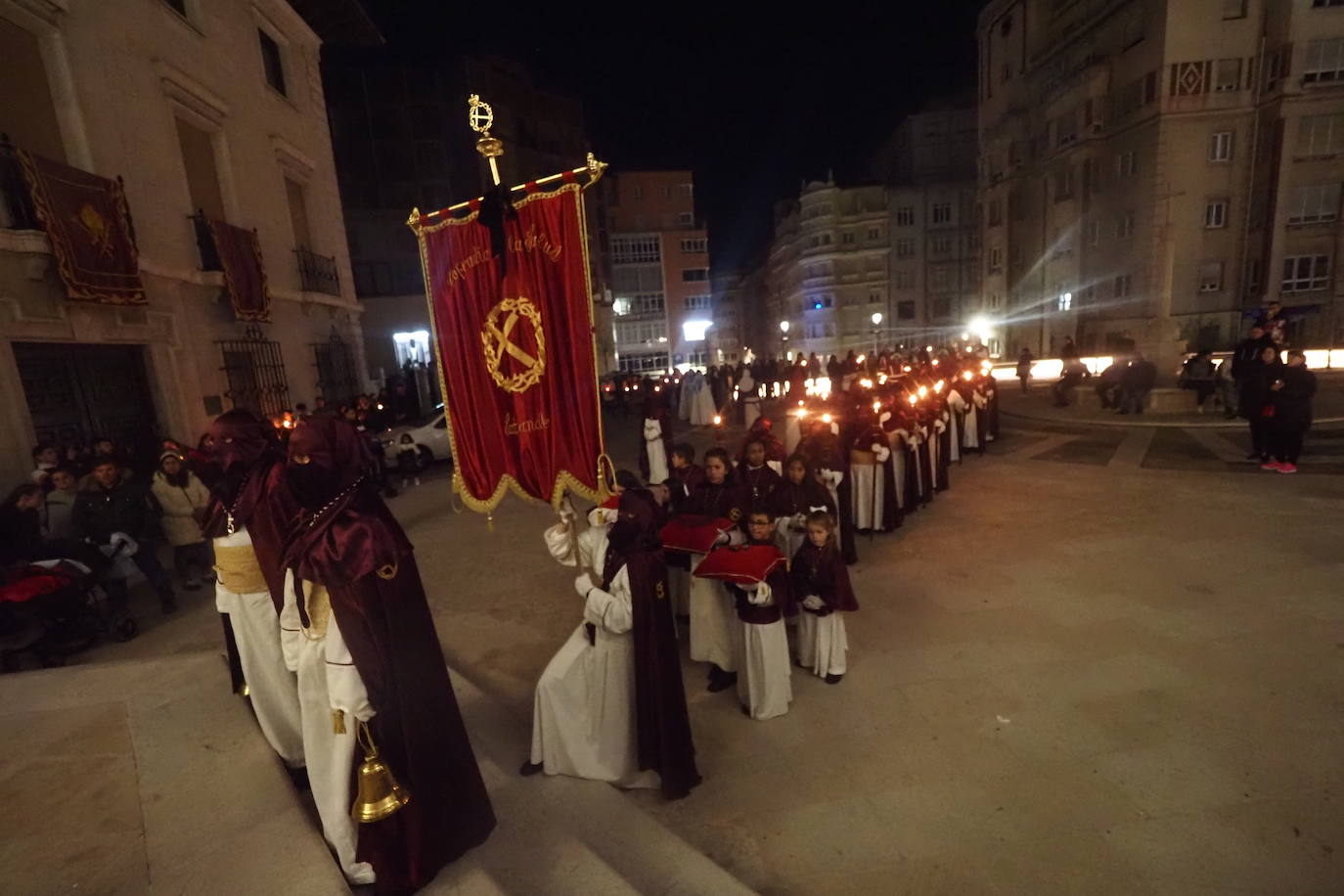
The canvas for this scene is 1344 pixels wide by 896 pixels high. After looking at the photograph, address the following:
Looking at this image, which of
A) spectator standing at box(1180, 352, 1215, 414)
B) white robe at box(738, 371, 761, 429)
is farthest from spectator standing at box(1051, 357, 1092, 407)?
white robe at box(738, 371, 761, 429)

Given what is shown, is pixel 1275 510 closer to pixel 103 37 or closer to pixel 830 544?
pixel 830 544

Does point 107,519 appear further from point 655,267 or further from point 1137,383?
point 655,267

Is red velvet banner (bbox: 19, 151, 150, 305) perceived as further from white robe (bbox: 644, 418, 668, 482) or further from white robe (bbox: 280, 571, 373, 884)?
white robe (bbox: 280, 571, 373, 884)

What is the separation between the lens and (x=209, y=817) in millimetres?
3088

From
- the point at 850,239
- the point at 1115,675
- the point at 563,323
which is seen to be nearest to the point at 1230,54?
the point at 850,239

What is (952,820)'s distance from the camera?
3373mm

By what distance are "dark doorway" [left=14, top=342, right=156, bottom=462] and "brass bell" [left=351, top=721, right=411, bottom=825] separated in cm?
829

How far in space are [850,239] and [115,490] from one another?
175 ft

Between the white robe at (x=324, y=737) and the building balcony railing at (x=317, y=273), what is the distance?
542 inches

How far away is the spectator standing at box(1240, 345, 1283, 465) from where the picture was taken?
9.16 meters

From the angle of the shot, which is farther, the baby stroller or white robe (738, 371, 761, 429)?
white robe (738, 371, 761, 429)

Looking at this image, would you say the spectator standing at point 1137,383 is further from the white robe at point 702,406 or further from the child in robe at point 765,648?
the child in robe at point 765,648

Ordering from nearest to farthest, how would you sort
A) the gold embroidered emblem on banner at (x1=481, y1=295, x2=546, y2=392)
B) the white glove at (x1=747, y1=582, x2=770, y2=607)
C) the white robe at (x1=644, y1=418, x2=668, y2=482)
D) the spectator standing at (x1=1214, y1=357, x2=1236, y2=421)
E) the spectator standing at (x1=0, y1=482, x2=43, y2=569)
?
the gold embroidered emblem on banner at (x1=481, y1=295, x2=546, y2=392)
the white glove at (x1=747, y1=582, x2=770, y2=607)
the spectator standing at (x1=0, y1=482, x2=43, y2=569)
the white robe at (x1=644, y1=418, x2=668, y2=482)
the spectator standing at (x1=1214, y1=357, x2=1236, y2=421)

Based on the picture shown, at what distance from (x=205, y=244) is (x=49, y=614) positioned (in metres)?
7.60
